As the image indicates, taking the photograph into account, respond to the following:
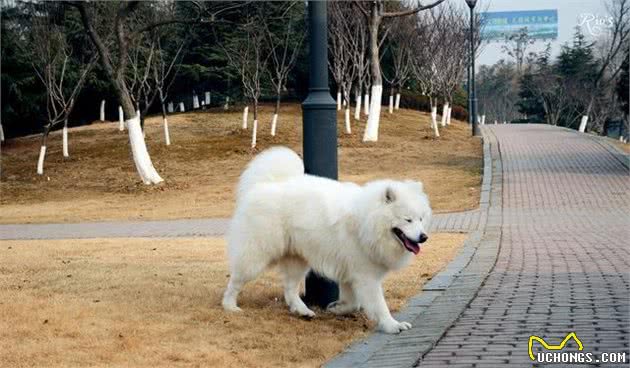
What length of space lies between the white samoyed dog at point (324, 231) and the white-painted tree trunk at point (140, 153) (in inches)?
690

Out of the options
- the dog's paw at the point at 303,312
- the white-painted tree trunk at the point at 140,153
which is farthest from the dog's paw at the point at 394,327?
the white-painted tree trunk at the point at 140,153

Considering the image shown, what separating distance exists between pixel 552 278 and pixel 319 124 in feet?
9.84

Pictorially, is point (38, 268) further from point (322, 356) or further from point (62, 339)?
point (322, 356)

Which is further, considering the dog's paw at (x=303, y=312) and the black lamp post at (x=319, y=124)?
the black lamp post at (x=319, y=124)

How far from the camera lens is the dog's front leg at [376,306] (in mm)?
6176

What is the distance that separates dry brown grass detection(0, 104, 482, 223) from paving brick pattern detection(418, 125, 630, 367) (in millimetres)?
2444

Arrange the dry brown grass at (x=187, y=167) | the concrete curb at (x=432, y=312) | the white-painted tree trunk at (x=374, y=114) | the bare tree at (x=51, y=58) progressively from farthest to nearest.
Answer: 1. the white-painted tree trunk at (x=374, y=114)
2. the bare tree at (x=51, y=58)
3. the dry brown grass at (x=187, y=167)
4. the concrete curb at (x=432, y=312)

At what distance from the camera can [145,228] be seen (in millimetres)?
16641

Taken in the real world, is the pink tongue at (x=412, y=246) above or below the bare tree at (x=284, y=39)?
below

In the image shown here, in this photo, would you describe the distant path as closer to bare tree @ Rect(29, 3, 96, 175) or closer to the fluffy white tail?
the fluffy white tail

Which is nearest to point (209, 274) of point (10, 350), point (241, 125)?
point (10, 350)

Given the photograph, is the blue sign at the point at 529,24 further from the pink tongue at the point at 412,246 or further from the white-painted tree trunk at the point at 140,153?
the pink tongue at the point at 412,246

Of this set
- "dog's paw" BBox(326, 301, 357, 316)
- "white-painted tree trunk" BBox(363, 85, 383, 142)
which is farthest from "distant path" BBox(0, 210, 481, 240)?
"white-painted tree trunk" BBox(363, 85, 383, 142)

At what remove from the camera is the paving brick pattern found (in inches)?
211
